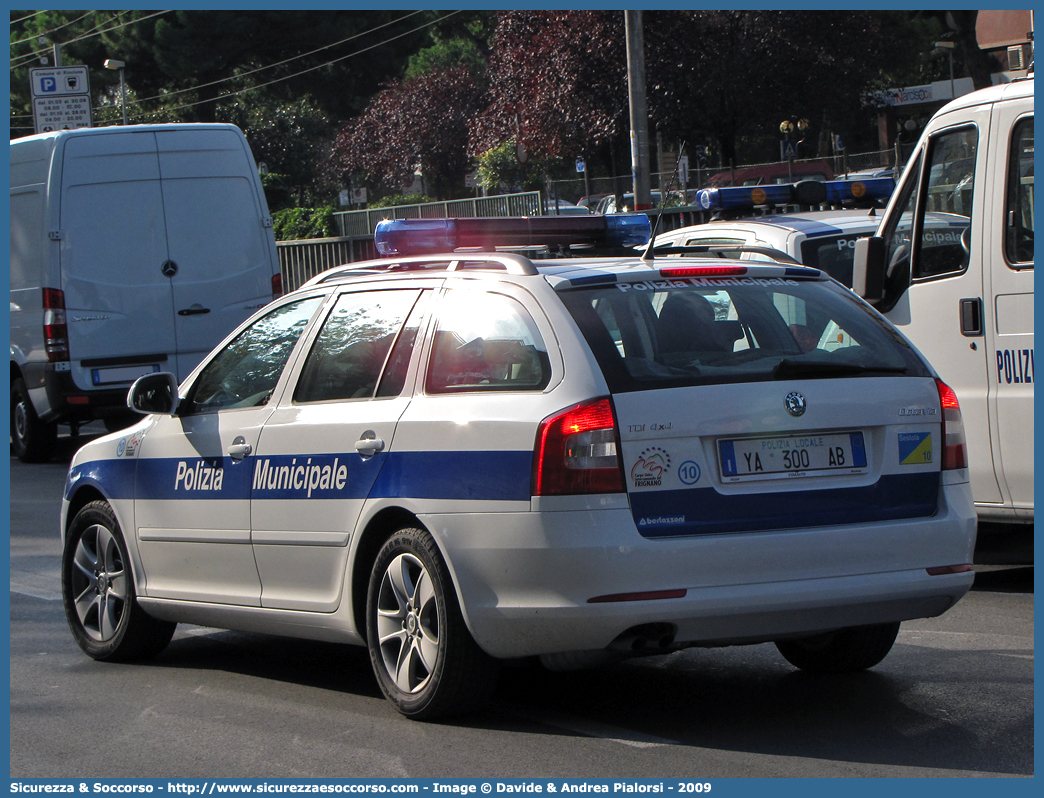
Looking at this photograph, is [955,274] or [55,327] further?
[55,327]

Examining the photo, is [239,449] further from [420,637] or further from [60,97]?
[60,97]

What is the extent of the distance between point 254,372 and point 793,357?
7.56 feet

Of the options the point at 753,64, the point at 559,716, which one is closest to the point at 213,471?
the point at 559,716

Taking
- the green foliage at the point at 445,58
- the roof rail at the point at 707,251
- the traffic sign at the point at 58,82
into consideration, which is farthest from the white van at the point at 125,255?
the green foliage at the point at 445,58

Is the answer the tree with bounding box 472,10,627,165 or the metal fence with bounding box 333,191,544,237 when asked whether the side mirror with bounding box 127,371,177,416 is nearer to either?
the metal fence with bounding box 333,191,544,237

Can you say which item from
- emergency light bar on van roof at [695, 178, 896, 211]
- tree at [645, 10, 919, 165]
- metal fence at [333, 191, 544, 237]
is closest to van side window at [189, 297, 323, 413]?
emergency light bar on van roof at [695, 178, 896, 211]

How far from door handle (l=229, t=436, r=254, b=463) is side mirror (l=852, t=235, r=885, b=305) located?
11.4 ft

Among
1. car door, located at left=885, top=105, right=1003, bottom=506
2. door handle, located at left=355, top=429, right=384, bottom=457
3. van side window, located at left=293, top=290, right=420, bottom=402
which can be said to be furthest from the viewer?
car door, located at left=885, top=105, right=1003, bottom=506

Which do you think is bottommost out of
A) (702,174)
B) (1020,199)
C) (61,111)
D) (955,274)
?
(955,274)

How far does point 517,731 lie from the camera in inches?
195

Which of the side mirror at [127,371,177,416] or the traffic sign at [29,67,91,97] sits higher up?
the traffic sign at [29,67,91,97]

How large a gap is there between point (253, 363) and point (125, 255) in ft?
24.8

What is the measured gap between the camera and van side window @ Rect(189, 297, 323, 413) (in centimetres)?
597

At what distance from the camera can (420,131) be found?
54656 millimetres
